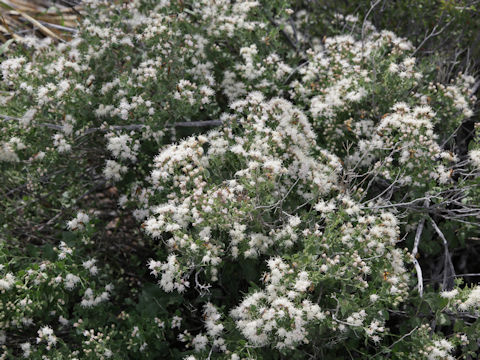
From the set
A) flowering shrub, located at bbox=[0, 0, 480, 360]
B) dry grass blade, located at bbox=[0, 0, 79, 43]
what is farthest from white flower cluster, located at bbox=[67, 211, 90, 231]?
dry grass blade, located at bbox=[0, 0, 79, 43]

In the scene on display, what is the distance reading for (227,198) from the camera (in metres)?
2.35

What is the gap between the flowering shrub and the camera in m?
2.34

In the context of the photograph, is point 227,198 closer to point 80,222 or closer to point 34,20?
point 80,222

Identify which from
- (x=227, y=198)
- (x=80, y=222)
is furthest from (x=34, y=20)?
(x=227, y=198)

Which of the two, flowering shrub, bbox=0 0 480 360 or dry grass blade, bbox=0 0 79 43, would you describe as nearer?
flowering shrub, bbox=0 0 480 360

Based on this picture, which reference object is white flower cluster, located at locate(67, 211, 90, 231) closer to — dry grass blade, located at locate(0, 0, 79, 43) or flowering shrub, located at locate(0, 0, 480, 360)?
flowering shrub, located at locate(0, 0, 480, 360)

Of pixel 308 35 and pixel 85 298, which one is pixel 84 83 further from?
pixel 308 35

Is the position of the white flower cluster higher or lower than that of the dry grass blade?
lower

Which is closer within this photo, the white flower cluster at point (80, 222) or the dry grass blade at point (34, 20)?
the white flower cluster at point (80, 222)

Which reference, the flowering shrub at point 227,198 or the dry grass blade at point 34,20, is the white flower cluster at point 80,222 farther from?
the dry grass blade at point 34,20

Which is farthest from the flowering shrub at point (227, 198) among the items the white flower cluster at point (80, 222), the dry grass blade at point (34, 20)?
the dry grass blade at point (34, 20)

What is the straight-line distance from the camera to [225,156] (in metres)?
2.72

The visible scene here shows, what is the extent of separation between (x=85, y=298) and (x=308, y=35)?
301cm

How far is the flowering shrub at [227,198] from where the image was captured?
2340 millimetres
